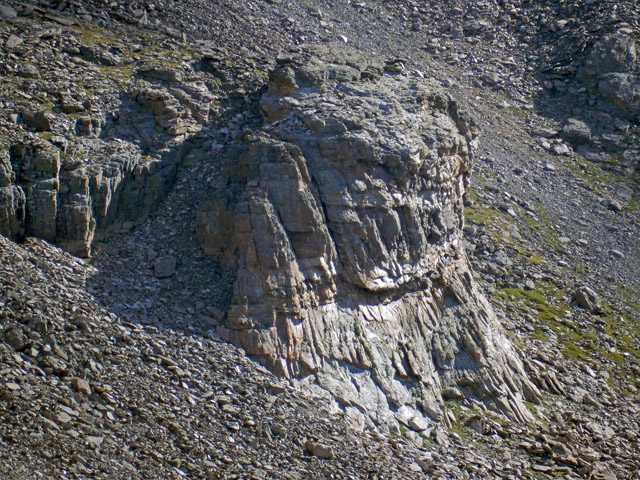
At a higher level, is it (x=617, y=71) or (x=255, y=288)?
(x=617, y=71)

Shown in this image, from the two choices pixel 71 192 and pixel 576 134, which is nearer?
pixel 71 192

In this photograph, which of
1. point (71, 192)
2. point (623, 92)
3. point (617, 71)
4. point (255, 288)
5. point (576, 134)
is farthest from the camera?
point (617, 71)

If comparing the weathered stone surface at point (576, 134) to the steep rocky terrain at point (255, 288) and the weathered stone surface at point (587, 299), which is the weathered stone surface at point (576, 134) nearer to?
the weathered stone surface at point (587, 299)

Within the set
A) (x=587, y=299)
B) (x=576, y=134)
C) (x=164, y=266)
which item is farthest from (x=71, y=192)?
(x=576, y=134)

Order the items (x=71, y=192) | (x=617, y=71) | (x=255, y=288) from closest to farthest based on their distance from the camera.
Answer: (x=255, y=288)
(x=71, y=192)
(x=617, y=71)

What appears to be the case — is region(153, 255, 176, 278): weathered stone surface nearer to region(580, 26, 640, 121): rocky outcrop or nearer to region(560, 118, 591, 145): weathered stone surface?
region(560, 118, 591, 145): weathered stone surface

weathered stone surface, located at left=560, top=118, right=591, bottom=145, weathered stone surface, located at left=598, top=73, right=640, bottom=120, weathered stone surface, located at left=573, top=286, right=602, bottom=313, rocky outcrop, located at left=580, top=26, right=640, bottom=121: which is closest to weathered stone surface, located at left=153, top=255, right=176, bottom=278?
weathered stone surface, located at left=573, top=286, right=602, bottom=313

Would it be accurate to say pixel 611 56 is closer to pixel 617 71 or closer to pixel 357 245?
pixel 617 71

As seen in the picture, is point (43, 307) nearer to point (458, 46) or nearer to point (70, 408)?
point (70, 408)
